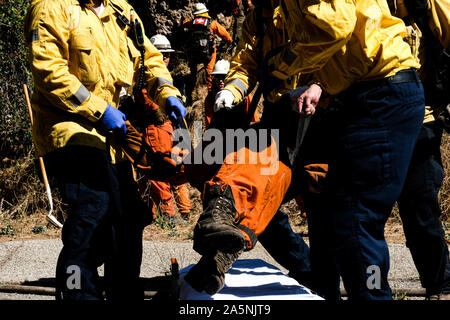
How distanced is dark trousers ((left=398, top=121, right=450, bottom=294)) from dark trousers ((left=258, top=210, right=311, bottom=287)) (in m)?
0.78

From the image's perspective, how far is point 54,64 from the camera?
2.98m

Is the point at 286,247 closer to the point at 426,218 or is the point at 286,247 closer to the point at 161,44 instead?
the point at 426,218

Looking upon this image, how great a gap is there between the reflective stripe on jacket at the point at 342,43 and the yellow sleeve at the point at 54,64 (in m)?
1.07

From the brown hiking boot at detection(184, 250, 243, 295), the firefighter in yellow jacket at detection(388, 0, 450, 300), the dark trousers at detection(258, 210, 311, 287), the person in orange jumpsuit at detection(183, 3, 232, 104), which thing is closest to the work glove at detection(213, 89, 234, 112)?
the dark trousers at detection(258, 210, 311, 287)

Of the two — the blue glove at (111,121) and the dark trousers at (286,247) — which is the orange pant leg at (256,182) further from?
the dark trousers at (286,247)

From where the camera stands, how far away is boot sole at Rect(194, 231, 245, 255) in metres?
2.48

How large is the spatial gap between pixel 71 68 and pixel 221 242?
4.66ft

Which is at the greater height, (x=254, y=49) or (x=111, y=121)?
(x=254, y=49)

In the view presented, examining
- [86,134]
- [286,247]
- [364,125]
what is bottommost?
[286,247]

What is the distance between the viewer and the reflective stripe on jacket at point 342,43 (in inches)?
98.7

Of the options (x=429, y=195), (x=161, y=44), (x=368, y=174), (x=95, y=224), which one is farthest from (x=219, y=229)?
(x=161, y=44)

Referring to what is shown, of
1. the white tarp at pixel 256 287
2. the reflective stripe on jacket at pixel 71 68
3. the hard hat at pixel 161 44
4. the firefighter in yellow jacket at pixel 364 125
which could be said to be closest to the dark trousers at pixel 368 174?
the firefighter in yellow jacket at pixel 364 125

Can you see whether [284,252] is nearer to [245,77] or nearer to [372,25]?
[245,77]

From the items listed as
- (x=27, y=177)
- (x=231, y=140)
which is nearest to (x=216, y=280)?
(x=231, y=140)
